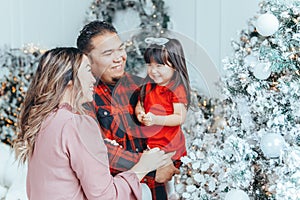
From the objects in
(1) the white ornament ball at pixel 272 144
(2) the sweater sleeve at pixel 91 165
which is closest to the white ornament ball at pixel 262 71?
A: (1) the white ornament ball at pixel 272 144

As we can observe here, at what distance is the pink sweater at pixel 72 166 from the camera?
4.37 feet

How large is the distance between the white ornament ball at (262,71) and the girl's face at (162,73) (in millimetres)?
241

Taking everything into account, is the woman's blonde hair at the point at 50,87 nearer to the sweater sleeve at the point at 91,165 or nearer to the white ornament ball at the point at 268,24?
the sweater sleeve at the point at 91,165

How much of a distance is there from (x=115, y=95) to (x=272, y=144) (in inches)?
→ 15.8

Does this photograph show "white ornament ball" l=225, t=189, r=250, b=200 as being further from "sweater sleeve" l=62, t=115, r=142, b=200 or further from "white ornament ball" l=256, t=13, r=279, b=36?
"white ornament ball" l=256, t=13, r=279, b=36

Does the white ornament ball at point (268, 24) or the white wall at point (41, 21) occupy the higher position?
the white ornament ball at point (268, 24)

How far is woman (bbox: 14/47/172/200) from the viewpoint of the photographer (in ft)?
4.33

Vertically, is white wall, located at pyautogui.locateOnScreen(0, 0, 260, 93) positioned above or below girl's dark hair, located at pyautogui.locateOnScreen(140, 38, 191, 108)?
below

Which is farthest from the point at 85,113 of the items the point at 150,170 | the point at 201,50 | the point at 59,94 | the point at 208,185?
the point at 208,185

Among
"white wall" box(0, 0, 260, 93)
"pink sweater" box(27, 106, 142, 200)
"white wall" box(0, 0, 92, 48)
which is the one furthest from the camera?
"white wall" box(0, 0, 92, 48)

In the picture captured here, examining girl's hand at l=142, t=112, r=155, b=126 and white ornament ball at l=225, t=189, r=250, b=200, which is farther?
white ornament ball at l=225, t=189, r=250, b=200

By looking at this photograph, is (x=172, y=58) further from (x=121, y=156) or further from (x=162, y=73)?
(x=121, y=156)

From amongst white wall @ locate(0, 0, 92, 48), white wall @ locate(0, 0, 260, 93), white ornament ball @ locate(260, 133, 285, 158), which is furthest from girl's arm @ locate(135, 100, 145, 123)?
white wall @ locate(0, 0, 92, 48)

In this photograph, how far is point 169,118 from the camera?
1250 mm
